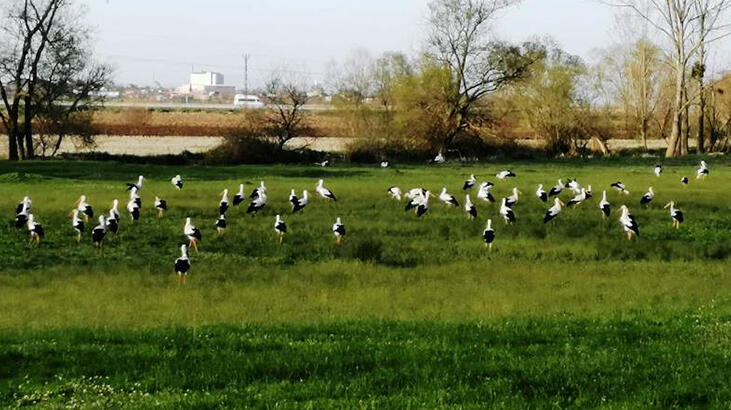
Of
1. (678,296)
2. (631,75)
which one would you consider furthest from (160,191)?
(631,75)

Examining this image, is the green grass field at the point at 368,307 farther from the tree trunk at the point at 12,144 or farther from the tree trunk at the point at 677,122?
the tree trunk at the point at 677,122

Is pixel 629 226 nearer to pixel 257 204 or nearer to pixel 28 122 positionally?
pixel 257 204

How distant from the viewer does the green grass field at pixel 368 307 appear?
943 centimetres

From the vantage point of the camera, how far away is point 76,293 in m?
19.0

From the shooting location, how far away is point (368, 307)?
17312mm

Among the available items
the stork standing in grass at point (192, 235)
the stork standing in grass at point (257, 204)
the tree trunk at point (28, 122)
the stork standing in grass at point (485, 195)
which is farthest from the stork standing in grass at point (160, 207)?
the tree trunk at point (28, 122)

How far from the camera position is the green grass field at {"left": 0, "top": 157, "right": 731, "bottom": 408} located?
30.9 ft

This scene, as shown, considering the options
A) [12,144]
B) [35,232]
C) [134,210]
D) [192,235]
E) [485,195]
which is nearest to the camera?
[35,232]

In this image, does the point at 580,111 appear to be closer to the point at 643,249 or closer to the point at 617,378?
the point at 643,249

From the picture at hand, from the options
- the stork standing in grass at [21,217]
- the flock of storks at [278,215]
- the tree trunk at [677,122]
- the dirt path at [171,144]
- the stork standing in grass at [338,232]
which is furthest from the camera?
the dirt path at [171,144]

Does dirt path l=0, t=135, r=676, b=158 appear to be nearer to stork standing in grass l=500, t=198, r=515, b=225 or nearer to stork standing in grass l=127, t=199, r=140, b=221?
stork standing in grass l=500, t=198, r=515, b=225

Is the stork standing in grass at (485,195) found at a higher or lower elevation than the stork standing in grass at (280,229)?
higher

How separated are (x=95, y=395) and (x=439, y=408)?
12.0 ft

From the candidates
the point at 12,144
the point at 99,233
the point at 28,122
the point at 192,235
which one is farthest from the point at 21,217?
the point at 12,144
